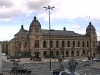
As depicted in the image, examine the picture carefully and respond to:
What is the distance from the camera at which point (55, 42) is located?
389 ft

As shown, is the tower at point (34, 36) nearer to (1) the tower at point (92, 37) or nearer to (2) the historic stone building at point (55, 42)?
(2) the historic stone building at point (55, 42)

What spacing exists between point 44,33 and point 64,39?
33.6 ft

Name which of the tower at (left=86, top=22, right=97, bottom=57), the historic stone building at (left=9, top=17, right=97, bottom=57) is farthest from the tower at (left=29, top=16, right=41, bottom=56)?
the tower at (left=86, top=22, right=97, bottom=57)

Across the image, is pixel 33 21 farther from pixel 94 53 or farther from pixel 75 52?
pixel 94 53

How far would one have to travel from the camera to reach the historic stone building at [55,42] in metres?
113

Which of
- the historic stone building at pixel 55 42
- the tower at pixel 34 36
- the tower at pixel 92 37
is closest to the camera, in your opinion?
the tower at pixel 34 36

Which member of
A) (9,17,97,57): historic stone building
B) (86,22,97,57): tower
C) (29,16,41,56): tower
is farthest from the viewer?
(86,22,97,57): tower

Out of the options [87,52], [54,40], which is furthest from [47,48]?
[87,52]

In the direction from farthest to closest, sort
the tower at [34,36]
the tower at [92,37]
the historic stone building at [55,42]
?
the tower at [92,37], the historic stone building at [55,42], the tower at [34,36]

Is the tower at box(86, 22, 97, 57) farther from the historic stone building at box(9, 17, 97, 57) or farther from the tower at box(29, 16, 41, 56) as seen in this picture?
the tower at box(29, 16, 41, 56)

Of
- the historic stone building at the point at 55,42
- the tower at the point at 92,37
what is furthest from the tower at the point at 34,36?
the tower at the point at 92,37

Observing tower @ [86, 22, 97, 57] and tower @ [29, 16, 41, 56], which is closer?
tower @ [29, 16, 41, 56]

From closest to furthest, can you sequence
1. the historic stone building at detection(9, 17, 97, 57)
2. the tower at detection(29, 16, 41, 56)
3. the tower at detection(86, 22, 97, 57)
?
the tower at detection(29, 16, 41, 56) → the historic stone building at detection(9, 17, 97, 57) → the tower at detection(86, 22, 97, 57)

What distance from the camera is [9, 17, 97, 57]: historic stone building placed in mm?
113250
